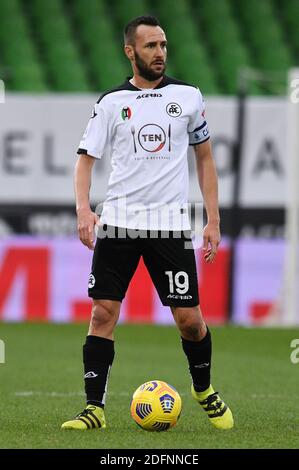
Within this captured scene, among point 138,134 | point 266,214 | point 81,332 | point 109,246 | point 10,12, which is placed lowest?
point 81,332

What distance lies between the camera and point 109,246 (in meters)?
5.96

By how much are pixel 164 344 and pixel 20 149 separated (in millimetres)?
4092

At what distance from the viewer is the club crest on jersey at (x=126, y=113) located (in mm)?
5941

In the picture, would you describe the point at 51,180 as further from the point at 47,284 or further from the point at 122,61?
the point at 122,61

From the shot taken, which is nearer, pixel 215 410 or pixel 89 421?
pixel 89 421

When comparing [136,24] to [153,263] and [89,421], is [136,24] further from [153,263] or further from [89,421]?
[89,421]

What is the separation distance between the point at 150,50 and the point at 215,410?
6.27 feet

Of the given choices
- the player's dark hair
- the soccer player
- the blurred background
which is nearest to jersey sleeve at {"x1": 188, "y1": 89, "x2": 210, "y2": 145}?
the soccer player

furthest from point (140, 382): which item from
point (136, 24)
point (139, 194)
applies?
point (136, 24)

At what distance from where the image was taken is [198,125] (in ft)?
20.0

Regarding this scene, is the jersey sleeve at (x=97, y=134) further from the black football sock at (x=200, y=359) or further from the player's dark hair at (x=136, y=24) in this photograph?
the black football sock at (x=200, y=359)

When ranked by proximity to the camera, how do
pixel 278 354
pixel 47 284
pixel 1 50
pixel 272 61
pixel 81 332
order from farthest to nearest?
pixel 272 61, pixel 1 50, pixel 47 284, pixel 81 332, pixel 278 354

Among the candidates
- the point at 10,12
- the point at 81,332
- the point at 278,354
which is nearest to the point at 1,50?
the point at 10,12

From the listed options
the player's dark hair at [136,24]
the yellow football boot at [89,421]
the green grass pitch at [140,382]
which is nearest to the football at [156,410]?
the green grass pitch at [140,382]
